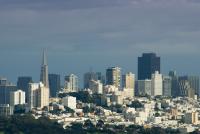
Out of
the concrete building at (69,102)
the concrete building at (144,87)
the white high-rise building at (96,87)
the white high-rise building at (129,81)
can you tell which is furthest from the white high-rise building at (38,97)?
the concrete building at (144,87)

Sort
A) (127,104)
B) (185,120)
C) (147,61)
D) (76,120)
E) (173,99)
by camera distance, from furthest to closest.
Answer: (147,61) → (173,99) → (127,104) → (185,120) → (76,120)

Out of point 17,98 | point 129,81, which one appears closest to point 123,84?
point 129,81

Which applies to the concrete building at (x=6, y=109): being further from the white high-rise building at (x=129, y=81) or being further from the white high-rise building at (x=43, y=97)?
the white high-rise building at (x=129, y=81)

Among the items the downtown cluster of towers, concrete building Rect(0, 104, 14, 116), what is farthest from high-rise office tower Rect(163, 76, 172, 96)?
concrete building Rect(0, 104, 14, 116)

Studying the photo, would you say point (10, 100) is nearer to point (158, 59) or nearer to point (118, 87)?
point (118, 87)

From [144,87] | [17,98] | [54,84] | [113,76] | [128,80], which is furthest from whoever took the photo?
[144,87]

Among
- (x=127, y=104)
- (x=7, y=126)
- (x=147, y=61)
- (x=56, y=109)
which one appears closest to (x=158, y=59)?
(x=147, y=61)

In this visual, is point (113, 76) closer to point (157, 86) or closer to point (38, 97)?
point (157, 86)
